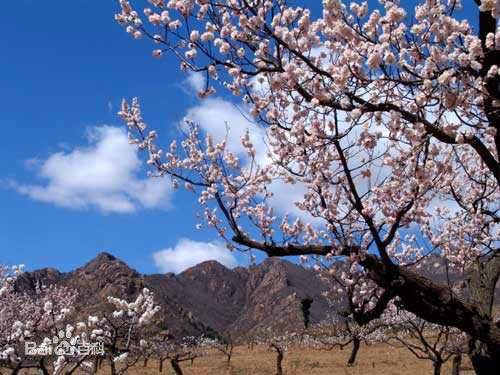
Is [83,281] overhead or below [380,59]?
overhead

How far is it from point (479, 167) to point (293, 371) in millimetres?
25842

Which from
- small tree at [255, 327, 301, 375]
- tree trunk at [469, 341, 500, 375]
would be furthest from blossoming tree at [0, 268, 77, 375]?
small tree at [255, 327, 301, 375]

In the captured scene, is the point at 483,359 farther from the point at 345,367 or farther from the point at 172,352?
the point at 172,352

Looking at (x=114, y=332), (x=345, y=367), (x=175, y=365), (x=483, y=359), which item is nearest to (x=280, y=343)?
(x=345, y=367)

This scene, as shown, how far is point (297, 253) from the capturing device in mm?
7824

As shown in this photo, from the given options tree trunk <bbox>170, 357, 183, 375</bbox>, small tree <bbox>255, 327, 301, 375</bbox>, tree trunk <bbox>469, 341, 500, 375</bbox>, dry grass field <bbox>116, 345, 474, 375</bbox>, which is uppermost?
small tree <bbox>255, 327, 301, 375</bbox>

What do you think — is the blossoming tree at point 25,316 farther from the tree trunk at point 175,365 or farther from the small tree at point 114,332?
the tree trunk at point 175,365

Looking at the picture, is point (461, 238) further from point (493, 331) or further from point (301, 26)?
point (301, 26)

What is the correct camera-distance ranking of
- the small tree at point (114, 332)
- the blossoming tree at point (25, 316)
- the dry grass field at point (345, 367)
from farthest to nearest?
the dry grass field at point (345, 367)
the blossoming tree at point (25, 316)
the small tree at point (114, 332)

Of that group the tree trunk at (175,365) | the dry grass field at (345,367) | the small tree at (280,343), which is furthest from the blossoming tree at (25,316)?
the small tree at (280,343)

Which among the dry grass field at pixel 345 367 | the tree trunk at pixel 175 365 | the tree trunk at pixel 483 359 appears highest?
the dry grass field at pixel 345 367

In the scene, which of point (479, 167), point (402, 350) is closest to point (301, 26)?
point (479, 167)

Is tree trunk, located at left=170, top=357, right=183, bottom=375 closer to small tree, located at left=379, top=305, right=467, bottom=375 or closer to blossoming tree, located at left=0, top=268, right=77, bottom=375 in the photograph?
blossoming tree, located at left=0, top=268, right=77, bottom=375

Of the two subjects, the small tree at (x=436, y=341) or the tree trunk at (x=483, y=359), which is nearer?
the tree trunk at (x=483, y=359)
